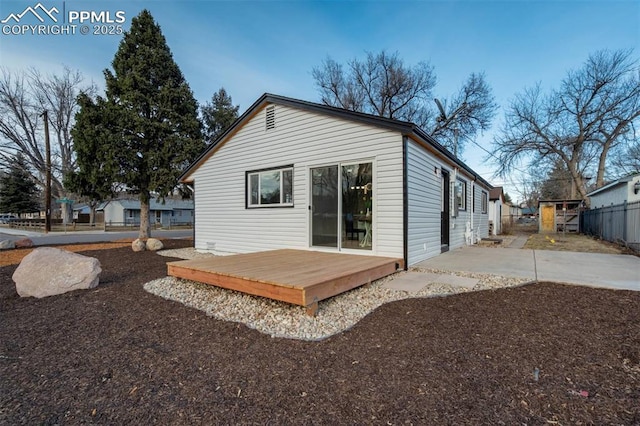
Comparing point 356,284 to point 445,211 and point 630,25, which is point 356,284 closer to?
point 445,211

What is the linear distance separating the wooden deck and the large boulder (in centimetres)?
120

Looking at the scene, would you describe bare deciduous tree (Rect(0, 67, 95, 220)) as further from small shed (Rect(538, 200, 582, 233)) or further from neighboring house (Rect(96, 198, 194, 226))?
small shed (Rect(538, 200, 582, 233))

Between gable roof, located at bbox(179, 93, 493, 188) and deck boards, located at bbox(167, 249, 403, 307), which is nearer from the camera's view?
deck boards, located at bbox(167, 249, 403, 307)

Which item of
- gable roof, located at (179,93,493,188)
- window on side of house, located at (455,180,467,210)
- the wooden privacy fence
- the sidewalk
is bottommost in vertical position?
the sidewalk

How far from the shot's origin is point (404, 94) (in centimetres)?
2030

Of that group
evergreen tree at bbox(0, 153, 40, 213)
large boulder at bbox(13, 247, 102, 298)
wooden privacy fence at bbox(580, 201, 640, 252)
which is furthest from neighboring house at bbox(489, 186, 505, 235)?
evergreen tree at bbox(0, 153, 40, 213)

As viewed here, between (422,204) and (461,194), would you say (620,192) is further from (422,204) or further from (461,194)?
(422,204)

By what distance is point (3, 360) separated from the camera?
243cm

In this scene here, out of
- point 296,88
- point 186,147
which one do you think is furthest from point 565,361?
point 296,88

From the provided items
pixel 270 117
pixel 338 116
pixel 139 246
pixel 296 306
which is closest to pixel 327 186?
pixel 338 116

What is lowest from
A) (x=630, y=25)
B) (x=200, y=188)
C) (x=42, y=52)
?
(x=200, y=188)

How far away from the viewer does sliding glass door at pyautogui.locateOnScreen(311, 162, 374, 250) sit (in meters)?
5.84

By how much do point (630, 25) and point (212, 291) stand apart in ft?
41.2

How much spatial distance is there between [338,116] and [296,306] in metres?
4.01
